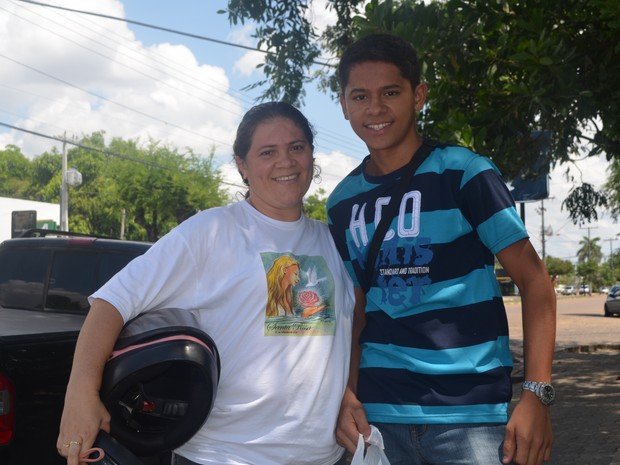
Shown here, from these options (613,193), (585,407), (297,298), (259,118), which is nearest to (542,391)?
(297,298)

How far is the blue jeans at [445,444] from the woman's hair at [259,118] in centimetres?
96

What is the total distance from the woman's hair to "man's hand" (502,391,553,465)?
1073mm

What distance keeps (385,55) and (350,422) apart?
1108 mm

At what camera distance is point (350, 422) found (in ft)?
7.62

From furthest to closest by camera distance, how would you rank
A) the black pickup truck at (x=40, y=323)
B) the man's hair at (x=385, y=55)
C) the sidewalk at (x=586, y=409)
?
1. the sidewalk at (x=586, y=409)
2. the black pickup truck at (x=40, y=323)
3. the man's hair at (x=385, y=55)

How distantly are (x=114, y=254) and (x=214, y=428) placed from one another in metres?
3.00

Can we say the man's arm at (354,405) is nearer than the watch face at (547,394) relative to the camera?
No

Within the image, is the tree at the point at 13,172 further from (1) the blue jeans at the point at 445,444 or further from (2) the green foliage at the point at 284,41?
(1) the blue jeans at the point at 445,444

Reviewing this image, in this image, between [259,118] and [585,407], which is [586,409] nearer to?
[585,407]

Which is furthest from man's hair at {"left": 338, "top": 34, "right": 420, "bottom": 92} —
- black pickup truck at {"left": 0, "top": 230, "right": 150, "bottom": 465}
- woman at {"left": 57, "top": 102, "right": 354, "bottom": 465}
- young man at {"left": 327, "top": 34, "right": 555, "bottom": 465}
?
black pickup truck at {"left": 0, "top": 230, "right": 150, "bottom": 465}

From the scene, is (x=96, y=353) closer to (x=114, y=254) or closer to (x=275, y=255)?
(x=275, y=255)

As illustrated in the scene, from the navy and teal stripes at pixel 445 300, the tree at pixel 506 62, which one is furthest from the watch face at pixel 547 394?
the tree at pixel 506 62

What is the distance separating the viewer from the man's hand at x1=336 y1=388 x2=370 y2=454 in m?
2.30

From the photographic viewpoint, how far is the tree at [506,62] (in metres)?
5.48
